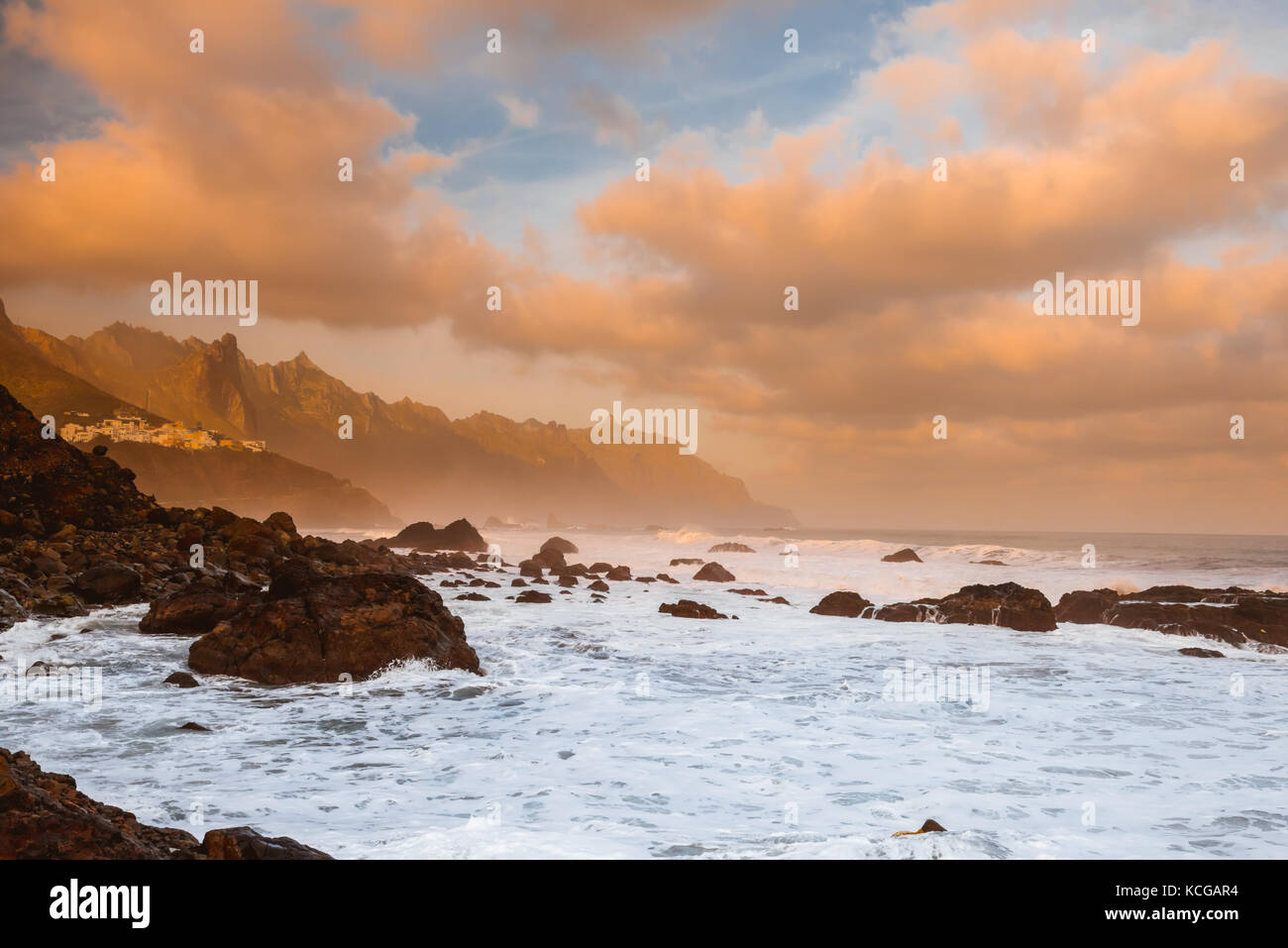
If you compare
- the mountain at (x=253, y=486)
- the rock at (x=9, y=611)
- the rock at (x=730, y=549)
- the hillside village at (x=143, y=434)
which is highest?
the hillside village at (x=143, y=434)

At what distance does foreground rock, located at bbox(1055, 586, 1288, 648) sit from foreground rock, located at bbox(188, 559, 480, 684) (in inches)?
839

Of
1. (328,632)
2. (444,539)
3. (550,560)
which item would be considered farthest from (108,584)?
(444,539)

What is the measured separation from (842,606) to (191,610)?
20661mm

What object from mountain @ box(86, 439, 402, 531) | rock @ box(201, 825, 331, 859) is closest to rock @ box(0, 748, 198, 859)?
rock @ box(201, 825, 331, 859)

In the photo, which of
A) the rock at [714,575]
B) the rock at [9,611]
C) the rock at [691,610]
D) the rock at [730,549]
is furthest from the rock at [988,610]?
the rock at [730,549]

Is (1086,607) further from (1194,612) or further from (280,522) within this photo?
(280,522)

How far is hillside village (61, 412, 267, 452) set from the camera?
4058 inches

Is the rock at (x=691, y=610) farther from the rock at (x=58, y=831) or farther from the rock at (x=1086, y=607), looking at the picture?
the rock at (x=58, y=831)

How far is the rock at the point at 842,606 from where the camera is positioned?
1035 inches

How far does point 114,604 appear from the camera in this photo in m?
18.4

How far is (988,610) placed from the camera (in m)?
24.1

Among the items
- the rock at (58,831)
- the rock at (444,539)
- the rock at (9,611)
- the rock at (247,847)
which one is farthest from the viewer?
the rock at (444,539)

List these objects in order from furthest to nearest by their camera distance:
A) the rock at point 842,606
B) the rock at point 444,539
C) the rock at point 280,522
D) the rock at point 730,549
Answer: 1. the rock at point 730,549
2. the rock at point 444,539
3. the rock at point 280,522
4. the rock at point 842,606

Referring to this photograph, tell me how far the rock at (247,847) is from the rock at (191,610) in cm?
1238
